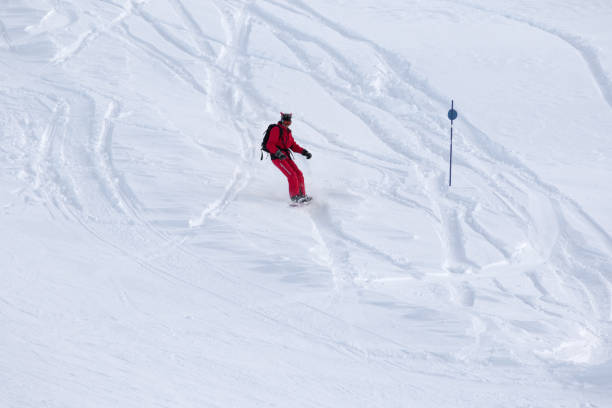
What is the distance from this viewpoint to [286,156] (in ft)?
35.5

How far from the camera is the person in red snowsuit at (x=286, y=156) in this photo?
10.7 m

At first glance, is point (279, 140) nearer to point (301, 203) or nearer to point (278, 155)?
point (278, 155)

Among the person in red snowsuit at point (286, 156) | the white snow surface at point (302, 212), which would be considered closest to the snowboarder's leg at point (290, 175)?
the person in red snowsuit at point (286, 156)

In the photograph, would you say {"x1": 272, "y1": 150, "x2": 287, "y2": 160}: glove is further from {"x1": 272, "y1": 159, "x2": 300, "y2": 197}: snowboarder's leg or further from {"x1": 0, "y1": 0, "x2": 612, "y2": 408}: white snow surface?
{"x1": 0, "y1": 0, "x2": 612, "y2": 408}: white snow surface

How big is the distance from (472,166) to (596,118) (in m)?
3.53

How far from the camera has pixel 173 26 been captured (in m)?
18.4

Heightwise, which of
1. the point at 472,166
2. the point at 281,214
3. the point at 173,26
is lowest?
the point at 281,214

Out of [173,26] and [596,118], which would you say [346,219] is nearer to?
[596,118]

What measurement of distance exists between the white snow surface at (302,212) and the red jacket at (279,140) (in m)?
0.82

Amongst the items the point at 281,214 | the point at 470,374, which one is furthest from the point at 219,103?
the point at 470,374

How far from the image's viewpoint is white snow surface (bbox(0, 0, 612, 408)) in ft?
23.6

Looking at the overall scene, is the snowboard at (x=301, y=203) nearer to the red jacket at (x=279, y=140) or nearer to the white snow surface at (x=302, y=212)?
the white snow surface at (x=302, y=212)

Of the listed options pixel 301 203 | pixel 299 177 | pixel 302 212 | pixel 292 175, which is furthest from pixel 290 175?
pixel 302 212

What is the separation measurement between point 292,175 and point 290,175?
3cm
